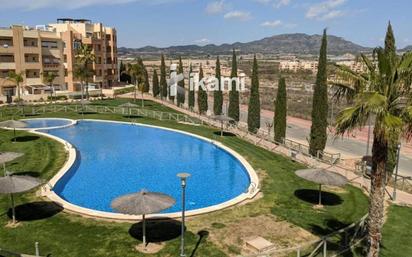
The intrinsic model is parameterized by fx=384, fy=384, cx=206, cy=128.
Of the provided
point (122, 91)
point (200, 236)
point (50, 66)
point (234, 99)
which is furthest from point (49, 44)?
point (200, 236)

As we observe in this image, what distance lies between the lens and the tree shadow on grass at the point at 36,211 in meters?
18.3

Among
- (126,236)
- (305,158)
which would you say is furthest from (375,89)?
(305,158)

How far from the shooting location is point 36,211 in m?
19.0

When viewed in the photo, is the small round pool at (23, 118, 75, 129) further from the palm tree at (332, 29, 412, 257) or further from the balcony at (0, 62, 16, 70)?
the palm tree at (332, 29, 412, 257)

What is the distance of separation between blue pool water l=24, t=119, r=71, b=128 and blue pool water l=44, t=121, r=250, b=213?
2566 mm

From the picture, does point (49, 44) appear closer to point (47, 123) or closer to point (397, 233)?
point (47, 123)

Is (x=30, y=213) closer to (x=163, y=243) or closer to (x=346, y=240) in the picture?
(x=163, y=243)

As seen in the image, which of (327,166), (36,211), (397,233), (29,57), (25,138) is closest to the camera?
(397,233)

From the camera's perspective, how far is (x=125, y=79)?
10119 cm

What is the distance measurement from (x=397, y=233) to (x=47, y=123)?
121ft

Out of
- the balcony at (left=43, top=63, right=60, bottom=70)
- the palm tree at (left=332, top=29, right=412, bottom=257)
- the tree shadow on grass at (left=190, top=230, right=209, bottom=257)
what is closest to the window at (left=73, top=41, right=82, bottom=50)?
the balcony at (left=43, top=63, right=60, bottom=70)

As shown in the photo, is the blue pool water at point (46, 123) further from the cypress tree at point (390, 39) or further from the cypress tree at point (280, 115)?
the cypress tree at point (390, 39)

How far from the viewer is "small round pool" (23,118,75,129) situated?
4092 cm

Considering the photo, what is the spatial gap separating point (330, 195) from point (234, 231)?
8255mm
